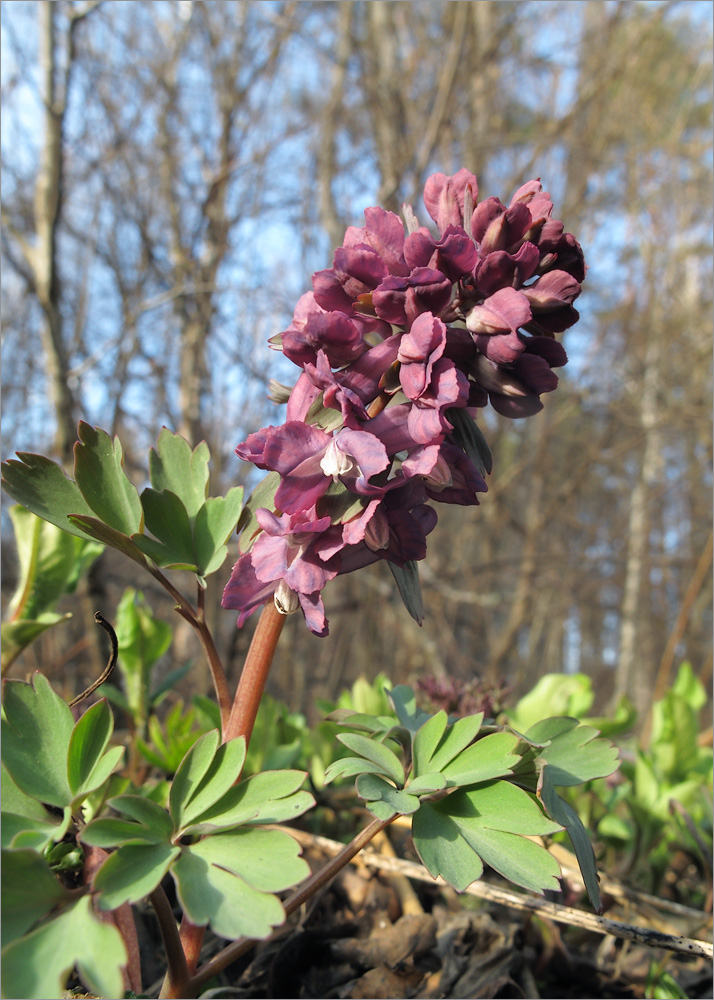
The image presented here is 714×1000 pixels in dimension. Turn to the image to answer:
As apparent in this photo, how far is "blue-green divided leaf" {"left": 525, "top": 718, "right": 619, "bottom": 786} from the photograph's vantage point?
2.55ft

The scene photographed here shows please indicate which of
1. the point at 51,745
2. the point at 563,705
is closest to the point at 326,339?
the point at 51,745

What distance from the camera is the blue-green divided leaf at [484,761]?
0.67 m

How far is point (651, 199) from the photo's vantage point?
737 cm

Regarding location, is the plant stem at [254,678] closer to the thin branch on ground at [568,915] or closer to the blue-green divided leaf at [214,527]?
the blue-green divided leaf at [214,527]

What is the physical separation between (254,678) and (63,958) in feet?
1.01

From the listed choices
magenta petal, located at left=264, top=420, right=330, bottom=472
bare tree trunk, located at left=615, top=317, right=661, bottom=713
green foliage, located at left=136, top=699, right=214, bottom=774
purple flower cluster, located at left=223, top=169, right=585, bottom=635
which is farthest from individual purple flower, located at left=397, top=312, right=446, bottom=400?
bare tree trunk, located at left=615, top=317, right=661, bottom=713

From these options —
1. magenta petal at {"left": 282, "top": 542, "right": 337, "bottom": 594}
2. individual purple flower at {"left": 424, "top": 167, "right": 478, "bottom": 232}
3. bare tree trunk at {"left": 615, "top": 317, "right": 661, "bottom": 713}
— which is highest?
bare tree trunk at {"left": 615, "top": 317, "right": 661, "bottom": 713}

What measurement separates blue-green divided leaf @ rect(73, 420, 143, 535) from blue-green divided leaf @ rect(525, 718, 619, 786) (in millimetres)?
559

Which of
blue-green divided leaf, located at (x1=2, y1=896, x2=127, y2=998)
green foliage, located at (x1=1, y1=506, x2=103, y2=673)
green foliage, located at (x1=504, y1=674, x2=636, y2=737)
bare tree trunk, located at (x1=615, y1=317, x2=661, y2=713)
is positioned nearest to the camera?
blue-green divided leaf, located at (x1=2, y1=896, x2=127, y2=998)

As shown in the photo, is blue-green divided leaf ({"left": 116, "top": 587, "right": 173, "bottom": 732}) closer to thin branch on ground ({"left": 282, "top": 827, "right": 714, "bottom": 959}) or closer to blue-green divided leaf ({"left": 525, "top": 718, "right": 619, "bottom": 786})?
thin branch on ground ({"left": 282, "top": 827, "right": 714, "bottom": 959})

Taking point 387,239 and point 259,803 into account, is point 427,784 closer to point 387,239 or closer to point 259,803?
point 259,803

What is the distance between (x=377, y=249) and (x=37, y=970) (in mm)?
717

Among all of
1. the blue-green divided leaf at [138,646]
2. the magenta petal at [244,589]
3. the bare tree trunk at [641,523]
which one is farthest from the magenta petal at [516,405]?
the bare tree trunk at [641,523]

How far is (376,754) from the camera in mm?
717
